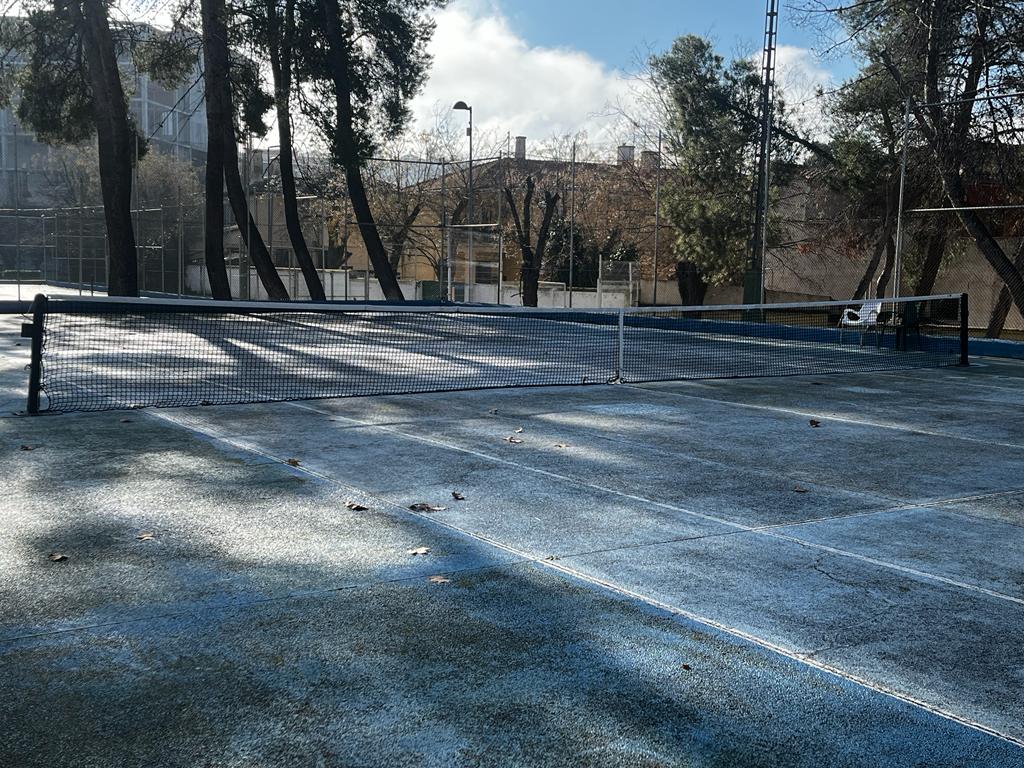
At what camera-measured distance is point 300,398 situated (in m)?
12.0

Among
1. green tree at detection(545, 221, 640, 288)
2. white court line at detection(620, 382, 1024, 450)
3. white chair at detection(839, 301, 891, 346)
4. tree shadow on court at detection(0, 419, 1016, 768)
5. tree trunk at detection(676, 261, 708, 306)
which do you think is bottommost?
tree shadow on court at detection(0, 419, 1016, 768)

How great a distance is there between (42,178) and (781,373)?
211 ft

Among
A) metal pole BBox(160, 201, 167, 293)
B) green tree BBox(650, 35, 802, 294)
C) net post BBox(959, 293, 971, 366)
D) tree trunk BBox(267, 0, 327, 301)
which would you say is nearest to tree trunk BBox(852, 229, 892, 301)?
green tree BBox(650, 35, 802, 294)

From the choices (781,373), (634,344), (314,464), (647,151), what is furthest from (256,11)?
(314,464)

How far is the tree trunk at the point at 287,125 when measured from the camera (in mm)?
32469

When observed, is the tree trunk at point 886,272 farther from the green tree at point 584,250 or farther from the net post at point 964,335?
the green tree at point 584,250

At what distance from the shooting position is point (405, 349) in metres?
19.2

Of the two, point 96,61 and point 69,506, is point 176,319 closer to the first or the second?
point 96,61

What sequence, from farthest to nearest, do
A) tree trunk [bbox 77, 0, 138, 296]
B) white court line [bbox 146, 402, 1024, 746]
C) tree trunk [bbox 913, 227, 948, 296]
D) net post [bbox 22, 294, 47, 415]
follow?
tree trunk [bbox 77, 0, 138, 296], tree trunk [bbox 913, 227, 948, 296], net post [bbox 22, 294, 47, 415], white court line [bbox 146, 402, 1024, 746]

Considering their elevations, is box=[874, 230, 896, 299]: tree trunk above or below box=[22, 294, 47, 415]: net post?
above

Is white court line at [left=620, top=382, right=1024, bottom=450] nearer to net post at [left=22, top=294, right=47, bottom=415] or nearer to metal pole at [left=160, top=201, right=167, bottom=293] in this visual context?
net post at [left=22, top=294, right=47, bottom=415]

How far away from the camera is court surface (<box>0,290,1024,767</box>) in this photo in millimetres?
3514

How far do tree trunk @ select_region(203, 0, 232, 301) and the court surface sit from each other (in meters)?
21.1

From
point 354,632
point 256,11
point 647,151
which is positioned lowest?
point 354,632
